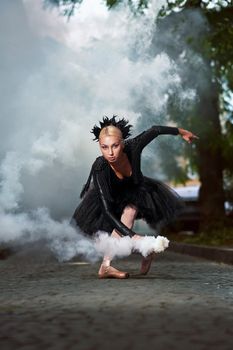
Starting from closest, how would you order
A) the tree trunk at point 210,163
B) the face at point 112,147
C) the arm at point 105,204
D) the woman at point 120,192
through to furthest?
the arm at point 105,204, the face at point 112,147, the woman at point 120,192, the tree trunk at point 210,163

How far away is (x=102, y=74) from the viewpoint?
12.8 meters

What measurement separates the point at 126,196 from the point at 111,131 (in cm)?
79

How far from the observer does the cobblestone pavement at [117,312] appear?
12.0 feet

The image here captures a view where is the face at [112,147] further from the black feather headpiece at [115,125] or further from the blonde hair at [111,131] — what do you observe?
the black feather headpiece at [115,125]

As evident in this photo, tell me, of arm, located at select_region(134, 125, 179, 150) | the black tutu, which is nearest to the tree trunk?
the black tutu

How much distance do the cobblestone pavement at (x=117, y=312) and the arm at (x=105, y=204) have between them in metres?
0.54

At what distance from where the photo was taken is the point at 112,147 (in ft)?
22.7

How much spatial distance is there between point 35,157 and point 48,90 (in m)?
1.77

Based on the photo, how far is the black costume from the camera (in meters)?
7.12

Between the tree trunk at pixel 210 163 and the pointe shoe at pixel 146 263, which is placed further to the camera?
the tree trunk at pixel 210 163

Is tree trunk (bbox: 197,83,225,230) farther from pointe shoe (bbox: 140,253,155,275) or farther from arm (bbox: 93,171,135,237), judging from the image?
arm (bbox: 93,171,135,237)

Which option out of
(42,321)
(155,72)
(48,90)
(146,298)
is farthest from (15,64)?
(42,321)

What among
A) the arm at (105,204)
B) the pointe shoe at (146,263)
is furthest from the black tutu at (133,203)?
the pointe shoe at (146,263)

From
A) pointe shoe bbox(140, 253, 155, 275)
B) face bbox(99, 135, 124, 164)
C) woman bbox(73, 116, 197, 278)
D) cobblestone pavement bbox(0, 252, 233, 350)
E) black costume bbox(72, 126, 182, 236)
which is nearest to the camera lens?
cobblestone pavement bbox(0, 252, 233, 350)
